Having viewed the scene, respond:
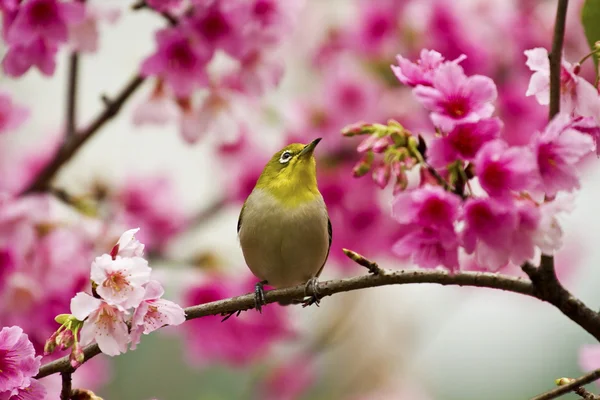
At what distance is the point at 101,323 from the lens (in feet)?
3.20

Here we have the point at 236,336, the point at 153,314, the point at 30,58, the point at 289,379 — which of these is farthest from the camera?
the point at 289,379

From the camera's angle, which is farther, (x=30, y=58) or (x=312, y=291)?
(x=30, y=58)

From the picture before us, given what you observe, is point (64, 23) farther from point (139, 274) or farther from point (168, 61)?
point (139, 274)

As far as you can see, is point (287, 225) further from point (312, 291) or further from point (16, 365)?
point (16, 365)

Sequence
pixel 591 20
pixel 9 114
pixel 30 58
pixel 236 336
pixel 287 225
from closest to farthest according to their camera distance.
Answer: pixel 591 20, pixel 287 225, pixel 30 58, pixel 9 114, pixel 236 336

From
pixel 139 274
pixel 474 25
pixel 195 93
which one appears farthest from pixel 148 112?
pixel 474 25

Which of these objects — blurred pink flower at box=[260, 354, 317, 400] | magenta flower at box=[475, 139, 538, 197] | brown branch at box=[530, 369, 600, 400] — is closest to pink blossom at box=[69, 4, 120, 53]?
magenta flower at box=[475, 139, 538, 197]

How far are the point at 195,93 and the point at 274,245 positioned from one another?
2.07 ft

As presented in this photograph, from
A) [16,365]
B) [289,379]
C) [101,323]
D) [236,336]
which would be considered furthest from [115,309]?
[289,379]

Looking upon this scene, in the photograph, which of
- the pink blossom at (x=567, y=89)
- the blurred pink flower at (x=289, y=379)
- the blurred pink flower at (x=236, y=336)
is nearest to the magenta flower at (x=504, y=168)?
the pink blossom at (x=567, y=89)

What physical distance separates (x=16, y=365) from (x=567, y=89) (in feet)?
2.49

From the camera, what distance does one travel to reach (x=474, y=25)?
276cm

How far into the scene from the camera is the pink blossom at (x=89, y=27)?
1635 millimetres

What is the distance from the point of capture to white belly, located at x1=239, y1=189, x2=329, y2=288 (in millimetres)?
1458
